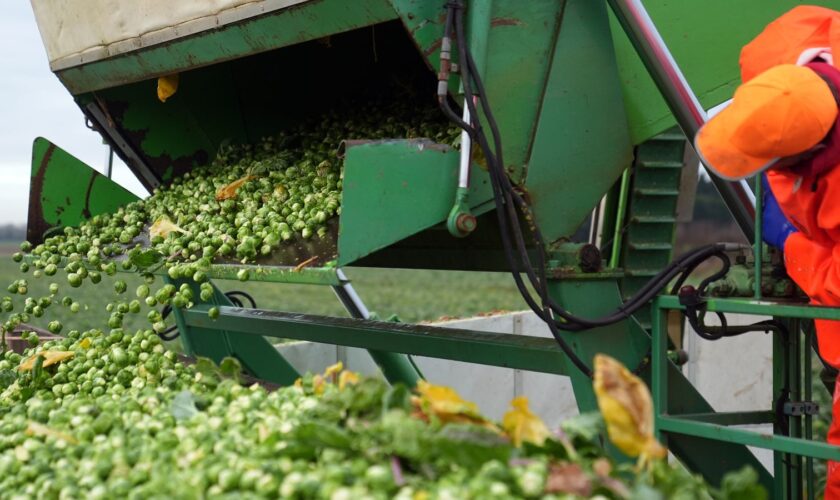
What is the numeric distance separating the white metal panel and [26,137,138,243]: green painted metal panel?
0.43 metres

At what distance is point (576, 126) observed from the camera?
10.2 ft

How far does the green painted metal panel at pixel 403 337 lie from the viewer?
3.20m

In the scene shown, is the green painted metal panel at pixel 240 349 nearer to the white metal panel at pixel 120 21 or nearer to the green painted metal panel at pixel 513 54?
the white metal panel at pixel 120 21

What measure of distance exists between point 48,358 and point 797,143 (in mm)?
2520

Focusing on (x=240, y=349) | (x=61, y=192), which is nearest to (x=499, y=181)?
(x=240, y=349)

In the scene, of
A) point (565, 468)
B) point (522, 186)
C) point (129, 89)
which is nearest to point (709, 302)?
point (522, 186)

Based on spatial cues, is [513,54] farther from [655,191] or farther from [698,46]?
[655,191]

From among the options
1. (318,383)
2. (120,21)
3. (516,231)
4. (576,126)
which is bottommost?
(318,383)

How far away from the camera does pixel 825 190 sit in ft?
8.64

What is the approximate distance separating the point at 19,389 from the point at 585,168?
201cm

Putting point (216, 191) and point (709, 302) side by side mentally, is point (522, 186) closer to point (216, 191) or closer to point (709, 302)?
point (709, 302)

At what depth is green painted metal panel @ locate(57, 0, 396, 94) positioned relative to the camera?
2980 mm

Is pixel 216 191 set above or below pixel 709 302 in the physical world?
above

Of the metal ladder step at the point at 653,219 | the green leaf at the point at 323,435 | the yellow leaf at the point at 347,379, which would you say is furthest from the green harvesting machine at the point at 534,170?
the metal ladder step at the point at 653,219
